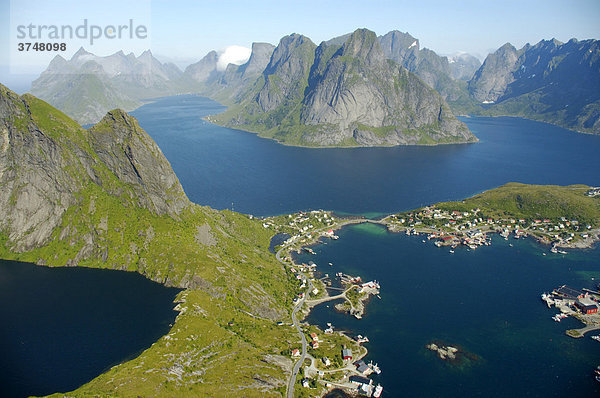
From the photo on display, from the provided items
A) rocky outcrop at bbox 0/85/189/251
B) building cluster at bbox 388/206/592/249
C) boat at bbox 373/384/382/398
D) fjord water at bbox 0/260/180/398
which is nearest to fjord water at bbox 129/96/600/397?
boat at bbox 373/384/382/398

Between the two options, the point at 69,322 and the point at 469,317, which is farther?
the point at 469,317

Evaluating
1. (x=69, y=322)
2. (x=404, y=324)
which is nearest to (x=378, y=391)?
(x=404, y=324)

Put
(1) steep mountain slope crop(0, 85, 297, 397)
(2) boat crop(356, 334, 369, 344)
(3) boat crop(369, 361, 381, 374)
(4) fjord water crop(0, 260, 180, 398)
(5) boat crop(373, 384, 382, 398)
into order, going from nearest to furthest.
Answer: (4) fjord water crop(0, 260, 180, 398) → (5) boat crop(373, 384, 382, 398) → (3) boat crop(369, 361, 381, 374) → (2) boat crop(356, 334, 369, 344) → (1) steep mountain slope crop(0, 85, 297, 397)

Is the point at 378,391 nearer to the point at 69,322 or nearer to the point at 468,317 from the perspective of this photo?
the point at 468,317

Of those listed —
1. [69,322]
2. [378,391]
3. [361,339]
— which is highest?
[69,322]

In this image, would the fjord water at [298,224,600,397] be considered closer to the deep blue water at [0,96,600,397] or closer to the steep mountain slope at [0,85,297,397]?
the deep blue water at [0,96,600,397]

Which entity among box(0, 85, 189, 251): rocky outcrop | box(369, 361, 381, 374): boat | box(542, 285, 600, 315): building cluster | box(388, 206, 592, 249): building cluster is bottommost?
box(369, 361, 381, 374): boat

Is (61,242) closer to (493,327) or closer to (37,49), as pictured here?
(37,49)
